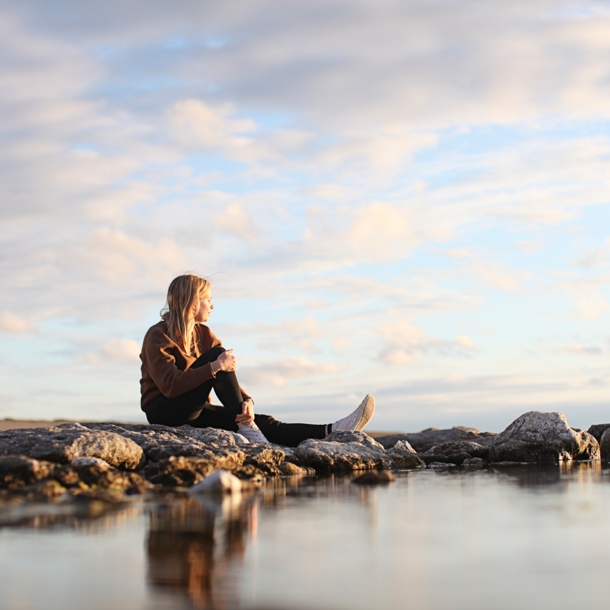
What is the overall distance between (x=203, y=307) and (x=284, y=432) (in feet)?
5.65

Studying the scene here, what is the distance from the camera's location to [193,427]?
8.25m

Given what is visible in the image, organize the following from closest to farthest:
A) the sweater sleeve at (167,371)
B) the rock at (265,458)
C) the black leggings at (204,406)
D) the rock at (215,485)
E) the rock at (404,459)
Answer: the rock at (215,485) → the rock at (265,458) → the sweater sleeve at (167,371) → the black leggings at (204,406) → the rock at (404,459)

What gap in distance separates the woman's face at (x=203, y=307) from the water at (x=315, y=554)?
3.12 meters

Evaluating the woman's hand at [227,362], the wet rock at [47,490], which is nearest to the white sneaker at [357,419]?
the woman's hand at [227,362]

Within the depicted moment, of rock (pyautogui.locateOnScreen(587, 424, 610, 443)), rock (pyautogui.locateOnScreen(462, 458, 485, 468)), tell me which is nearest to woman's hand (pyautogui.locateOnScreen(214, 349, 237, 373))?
rock (pyautogui.locateOnScreen(462, 458, 485, 468))

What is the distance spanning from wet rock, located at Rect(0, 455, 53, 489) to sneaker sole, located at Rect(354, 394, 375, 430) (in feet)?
13.0

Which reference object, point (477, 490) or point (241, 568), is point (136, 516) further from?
point (477, 490)

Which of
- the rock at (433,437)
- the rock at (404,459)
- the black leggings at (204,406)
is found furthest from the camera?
the rock at (433,437)

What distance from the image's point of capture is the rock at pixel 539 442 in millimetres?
9500

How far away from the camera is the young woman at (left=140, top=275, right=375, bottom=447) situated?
26.1 ft

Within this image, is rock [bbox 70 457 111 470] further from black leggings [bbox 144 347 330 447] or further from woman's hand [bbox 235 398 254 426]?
woman's hand [bbox 235 398 254 426]

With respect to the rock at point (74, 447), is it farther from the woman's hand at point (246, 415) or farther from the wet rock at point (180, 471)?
the woman's hand at point (246, 415)

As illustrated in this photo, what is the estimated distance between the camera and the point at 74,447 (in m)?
6.66

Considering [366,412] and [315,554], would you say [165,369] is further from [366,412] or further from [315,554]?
[315,554]
